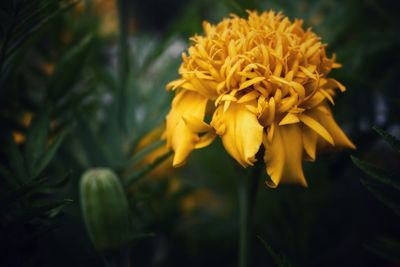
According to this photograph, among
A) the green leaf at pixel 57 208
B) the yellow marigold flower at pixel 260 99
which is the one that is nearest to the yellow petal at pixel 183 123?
the yellow marigold flower at pixel 260 99

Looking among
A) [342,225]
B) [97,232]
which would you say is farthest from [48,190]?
[342,225]

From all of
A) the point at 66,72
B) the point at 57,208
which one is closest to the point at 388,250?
the point at 57,208

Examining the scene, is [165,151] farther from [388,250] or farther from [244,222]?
[388,250]

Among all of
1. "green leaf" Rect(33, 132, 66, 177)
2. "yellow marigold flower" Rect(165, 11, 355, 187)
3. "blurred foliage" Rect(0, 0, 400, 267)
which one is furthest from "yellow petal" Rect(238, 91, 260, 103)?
"green leaf" Rect(33, 132, 66, 177)

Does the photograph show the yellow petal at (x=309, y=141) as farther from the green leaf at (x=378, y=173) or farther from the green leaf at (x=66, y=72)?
the green leaf at (x=66, y=72)

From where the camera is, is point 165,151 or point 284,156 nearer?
point 284,156

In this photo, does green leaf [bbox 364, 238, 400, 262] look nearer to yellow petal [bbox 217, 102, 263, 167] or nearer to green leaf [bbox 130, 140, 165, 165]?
yellow petal [bbox 217, 102, 263, 167]
